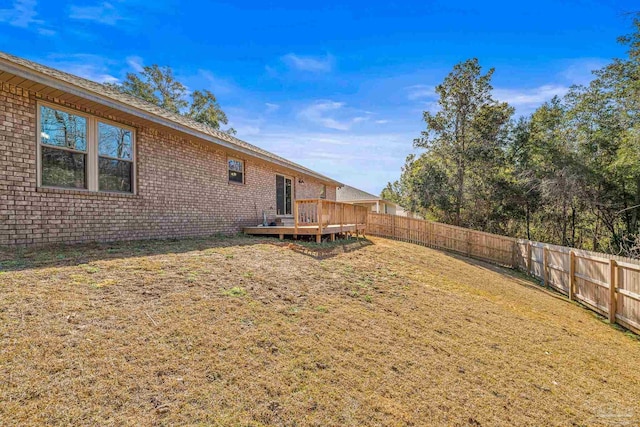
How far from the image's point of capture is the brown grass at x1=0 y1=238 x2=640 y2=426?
2365 mm

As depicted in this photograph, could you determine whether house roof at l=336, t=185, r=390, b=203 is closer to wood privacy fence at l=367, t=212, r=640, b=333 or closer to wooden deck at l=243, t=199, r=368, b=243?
wood privacy fence at l=367, t=212, r=640, b=333

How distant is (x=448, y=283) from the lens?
7.73m

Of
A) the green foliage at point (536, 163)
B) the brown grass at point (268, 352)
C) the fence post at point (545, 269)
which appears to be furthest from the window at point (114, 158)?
the green foliage at point (536, 163)

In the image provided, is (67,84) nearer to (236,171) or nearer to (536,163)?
(236,171)

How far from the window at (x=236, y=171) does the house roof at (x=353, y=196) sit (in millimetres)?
18963

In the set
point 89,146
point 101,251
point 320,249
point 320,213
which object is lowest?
point 320,249

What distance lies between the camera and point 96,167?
6.84 meters

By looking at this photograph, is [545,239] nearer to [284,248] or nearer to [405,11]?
[405,11]

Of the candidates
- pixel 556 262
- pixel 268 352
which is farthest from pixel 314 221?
pixel 556 262

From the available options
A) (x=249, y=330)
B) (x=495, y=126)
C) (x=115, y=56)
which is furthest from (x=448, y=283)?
(x=115, y=56)

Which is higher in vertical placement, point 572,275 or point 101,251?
point 101,251

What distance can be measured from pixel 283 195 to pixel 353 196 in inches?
690

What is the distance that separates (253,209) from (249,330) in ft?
29.2

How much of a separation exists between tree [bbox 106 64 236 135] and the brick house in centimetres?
1712
